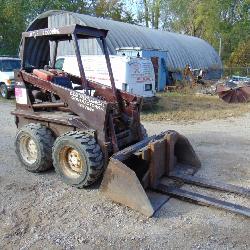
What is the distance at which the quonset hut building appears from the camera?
2000 centimetres

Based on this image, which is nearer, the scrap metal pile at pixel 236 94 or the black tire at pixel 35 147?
the black tire at pixel 35 147

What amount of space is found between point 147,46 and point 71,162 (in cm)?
1881

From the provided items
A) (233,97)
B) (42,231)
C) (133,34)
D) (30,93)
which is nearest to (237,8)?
(133,34)

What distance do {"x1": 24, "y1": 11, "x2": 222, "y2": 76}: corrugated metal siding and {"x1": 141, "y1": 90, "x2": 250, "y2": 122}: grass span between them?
19.1 ft

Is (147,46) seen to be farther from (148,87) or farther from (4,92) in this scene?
(148,87)

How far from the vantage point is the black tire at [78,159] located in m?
5.52

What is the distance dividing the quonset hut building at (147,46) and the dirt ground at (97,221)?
12.1 m

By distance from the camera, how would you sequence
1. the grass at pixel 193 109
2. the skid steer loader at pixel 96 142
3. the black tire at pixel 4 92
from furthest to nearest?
1. the black tire at pixel 4 92
2. the grass at pixel 193 109
3. the skid steer loader at pixel 96 142

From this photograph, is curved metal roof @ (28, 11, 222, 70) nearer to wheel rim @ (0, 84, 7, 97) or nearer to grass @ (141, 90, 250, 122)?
wheel rim @ (0, 84, 7, 97)

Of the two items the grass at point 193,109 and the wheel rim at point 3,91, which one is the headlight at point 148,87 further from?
the wheel rim at point 3,91

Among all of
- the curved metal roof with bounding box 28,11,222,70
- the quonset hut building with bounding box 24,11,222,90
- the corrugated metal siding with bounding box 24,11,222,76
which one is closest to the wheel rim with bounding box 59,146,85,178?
the quonset hut building with bounding box 24,11,222,90

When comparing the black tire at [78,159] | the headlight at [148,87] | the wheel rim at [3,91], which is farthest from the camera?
the wheel rim at [3,91]

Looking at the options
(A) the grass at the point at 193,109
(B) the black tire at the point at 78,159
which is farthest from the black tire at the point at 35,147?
(A) the grass at the point at 193,109

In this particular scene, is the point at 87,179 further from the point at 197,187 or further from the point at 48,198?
the point at 197,187
